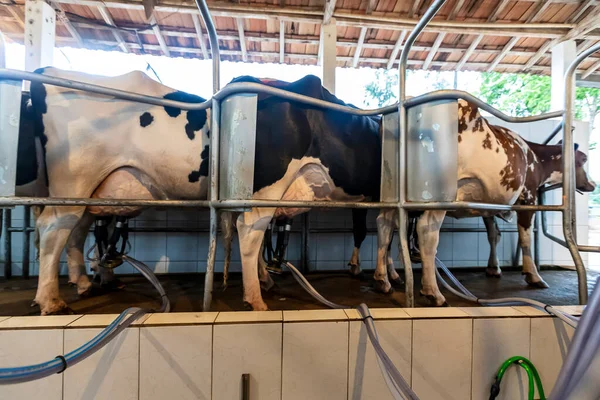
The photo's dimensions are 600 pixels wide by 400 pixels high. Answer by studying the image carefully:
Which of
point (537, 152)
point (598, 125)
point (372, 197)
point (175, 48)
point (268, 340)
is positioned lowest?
point (268, 340)

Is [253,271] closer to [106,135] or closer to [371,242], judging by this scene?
[106,135]

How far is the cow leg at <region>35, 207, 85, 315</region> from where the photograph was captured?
1.69 m

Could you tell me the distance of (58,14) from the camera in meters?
3.37

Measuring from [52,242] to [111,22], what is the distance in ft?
10.5

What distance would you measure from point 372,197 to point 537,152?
2.29 metres

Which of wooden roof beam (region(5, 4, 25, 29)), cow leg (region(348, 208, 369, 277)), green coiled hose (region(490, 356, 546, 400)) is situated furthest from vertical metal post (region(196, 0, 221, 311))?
wooden roof beam (region(5, 4, 25, 29))

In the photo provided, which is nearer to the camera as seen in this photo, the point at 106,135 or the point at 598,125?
the point at 106,135

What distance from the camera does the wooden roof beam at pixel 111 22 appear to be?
3.35 m

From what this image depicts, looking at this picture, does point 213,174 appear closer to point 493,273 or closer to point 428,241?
point 428,241

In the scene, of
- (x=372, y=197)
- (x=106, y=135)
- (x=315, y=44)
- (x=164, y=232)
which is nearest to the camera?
(x=106, y=135)

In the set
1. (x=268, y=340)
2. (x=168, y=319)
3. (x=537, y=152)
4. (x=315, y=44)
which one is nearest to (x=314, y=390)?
(x=268, y=340)

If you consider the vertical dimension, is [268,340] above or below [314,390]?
above

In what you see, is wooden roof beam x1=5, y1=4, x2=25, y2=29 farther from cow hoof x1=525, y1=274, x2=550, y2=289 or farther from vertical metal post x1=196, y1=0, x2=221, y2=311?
cow hoof x1=525, y1=274, x2=550, y2=289

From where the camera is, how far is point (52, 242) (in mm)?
1729
